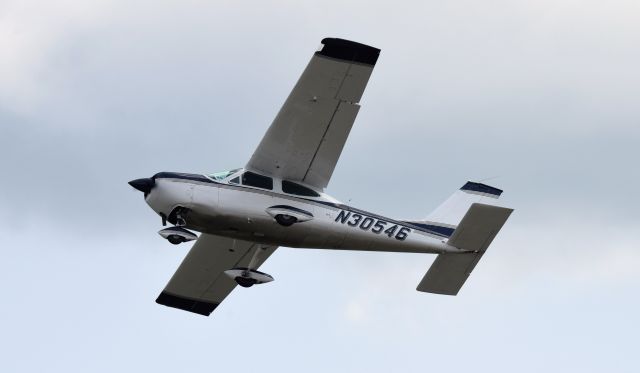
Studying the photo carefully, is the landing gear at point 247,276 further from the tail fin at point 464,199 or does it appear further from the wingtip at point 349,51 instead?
the wingtip at point 349,51

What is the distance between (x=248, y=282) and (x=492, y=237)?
5.33m

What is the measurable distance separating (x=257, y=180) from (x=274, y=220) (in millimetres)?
967

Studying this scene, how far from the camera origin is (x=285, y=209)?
3138 cm

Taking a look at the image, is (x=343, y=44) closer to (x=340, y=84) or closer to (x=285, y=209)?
(x=340, y=84)

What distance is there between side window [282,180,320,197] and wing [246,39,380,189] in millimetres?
136

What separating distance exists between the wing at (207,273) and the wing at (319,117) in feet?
10.0

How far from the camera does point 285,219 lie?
102ft

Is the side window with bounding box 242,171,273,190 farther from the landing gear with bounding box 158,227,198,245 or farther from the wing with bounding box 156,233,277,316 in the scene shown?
the wing with bounding box 156,233,277,316

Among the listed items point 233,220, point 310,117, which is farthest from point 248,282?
point 310,117

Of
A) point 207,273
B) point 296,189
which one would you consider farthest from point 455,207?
point 207,273

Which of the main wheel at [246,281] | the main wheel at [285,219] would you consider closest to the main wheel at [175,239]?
the main wheel at [285,219]

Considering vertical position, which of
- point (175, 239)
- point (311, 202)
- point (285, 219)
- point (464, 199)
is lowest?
point (175, 239)

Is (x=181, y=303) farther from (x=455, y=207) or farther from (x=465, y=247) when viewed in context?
(x=465, y=247)

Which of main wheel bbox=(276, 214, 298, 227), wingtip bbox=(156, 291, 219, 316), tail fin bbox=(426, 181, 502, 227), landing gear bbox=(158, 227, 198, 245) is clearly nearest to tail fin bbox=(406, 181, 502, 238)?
tail fin bbox=(426, 181, 502, 227)
